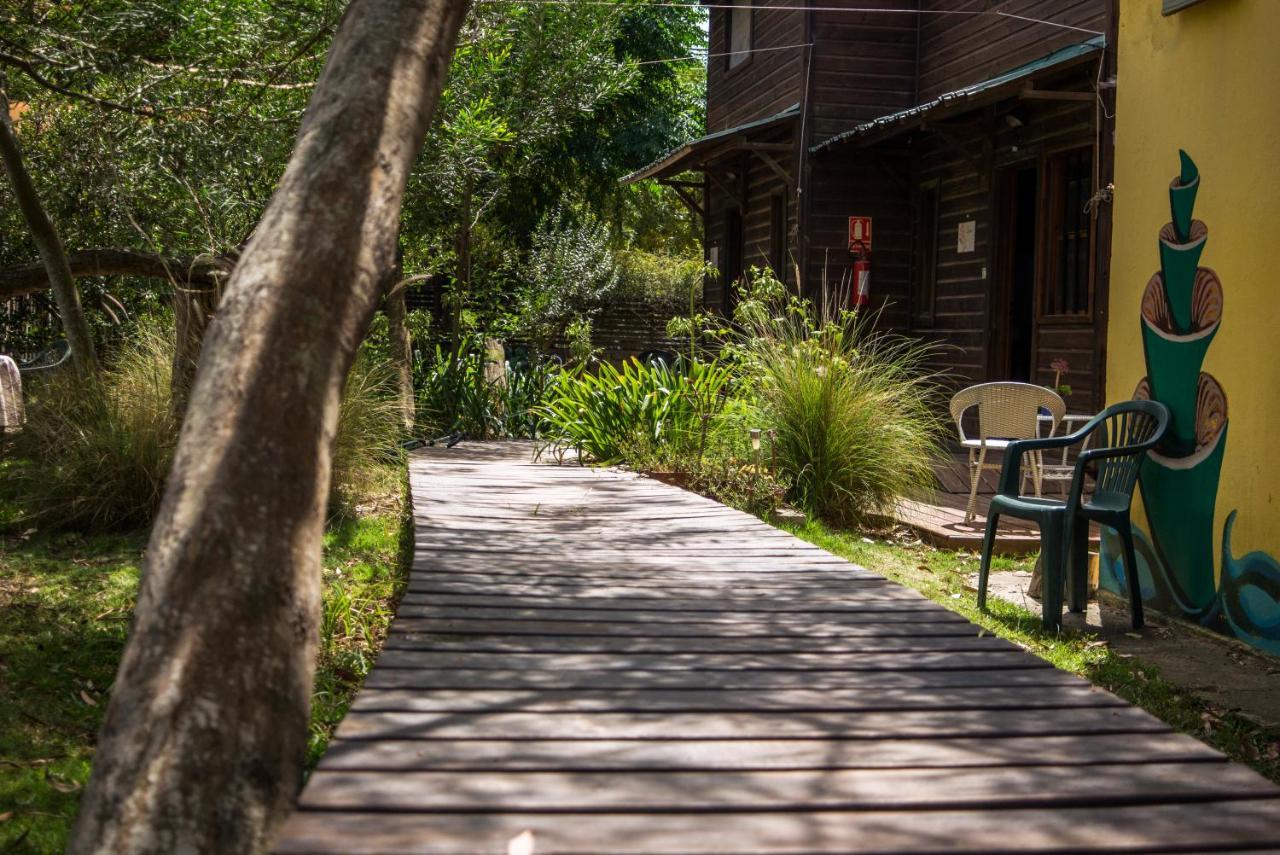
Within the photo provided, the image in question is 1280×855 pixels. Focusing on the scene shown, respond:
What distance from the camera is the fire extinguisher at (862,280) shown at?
1277cm

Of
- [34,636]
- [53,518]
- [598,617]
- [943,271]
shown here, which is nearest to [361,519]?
[53,518]

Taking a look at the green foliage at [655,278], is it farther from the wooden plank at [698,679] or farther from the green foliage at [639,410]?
the wooden plank at [698,679]

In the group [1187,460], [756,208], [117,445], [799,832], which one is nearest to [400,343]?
[117,445]

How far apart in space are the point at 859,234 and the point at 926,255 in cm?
69

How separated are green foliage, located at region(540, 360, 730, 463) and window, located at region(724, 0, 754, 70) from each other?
25.2ft

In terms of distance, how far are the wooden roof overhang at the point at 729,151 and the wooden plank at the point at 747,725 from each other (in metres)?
10.6

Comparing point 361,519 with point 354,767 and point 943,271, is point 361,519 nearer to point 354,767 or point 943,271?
point 354,767

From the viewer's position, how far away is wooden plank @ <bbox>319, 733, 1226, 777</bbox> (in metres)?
2.55

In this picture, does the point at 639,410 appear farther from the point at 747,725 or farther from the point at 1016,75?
the point at 747,725

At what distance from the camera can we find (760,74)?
1554 centimetres

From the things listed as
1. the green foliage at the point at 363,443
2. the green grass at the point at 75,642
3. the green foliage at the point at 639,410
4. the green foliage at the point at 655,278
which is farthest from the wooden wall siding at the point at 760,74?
the green grass at the point at 75,642

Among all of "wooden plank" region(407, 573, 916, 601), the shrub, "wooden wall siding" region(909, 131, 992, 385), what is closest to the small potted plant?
"wooden wall siding" region(909, 131, 992, 385)

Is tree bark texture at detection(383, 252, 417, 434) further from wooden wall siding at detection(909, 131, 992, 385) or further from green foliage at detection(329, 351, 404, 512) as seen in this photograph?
wooden wall siding at detection(909, 131, 992, 385)

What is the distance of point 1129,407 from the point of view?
5.62 meters
